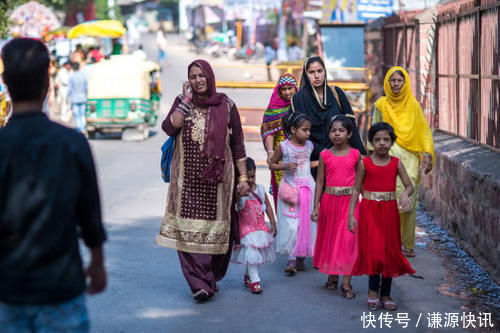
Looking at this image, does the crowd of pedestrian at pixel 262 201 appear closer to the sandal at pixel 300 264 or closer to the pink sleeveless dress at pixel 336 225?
the pink sleeveless dress at pixel 336 225

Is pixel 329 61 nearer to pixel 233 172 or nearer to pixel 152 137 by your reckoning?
pixel 152 137

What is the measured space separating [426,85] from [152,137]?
31.2ft

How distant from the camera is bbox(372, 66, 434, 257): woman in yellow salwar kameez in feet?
25.5

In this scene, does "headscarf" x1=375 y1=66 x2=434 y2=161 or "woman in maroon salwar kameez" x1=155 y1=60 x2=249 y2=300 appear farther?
"headscarf" x1=375 y1=66 x2=434 y2=161

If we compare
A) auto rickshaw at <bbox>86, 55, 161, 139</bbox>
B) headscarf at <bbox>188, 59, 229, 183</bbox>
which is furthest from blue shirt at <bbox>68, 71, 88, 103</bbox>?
headscarf at <bbox>188, 59, 229, 183</bbox>

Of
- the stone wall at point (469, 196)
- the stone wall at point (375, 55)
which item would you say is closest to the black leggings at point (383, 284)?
the stone wall at point (469, 196)

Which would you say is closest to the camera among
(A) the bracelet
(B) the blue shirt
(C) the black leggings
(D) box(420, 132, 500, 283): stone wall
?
(C) the black leggings

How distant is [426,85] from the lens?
11.7 meters

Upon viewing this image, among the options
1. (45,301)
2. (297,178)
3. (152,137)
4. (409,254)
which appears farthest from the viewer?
(152,137)

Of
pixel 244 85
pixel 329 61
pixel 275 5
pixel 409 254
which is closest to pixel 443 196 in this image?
pixel 409 254

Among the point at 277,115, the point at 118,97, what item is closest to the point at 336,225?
the point at 277,115

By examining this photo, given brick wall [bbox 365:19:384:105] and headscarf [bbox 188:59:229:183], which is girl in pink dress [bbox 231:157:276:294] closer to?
headscarf [bbox 188:59:229:183]

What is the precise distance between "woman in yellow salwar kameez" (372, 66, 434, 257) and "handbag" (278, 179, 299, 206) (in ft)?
4.31

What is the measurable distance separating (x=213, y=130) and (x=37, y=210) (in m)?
3.17
